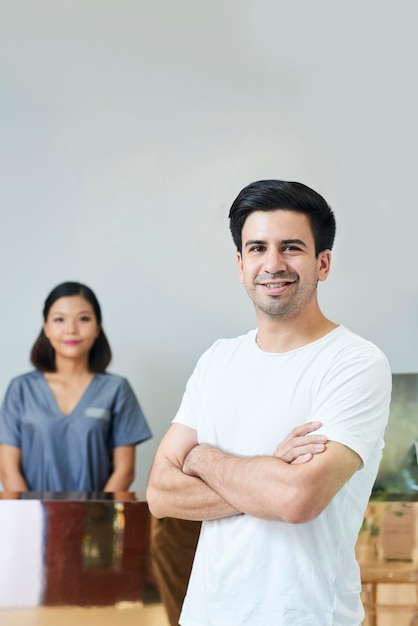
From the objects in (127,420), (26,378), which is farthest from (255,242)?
(26,378)

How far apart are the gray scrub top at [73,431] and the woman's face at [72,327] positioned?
0.12 m

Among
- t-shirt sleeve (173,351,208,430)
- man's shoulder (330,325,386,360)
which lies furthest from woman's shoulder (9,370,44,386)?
man's shoulder (330,325,386,360)

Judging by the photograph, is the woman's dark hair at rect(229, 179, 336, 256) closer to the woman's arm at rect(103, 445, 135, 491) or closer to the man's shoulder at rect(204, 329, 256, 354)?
the man's shoulder at rect(204, 329, 256, 354)

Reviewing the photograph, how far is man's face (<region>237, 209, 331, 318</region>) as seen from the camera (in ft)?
4.97

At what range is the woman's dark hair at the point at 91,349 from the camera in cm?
288

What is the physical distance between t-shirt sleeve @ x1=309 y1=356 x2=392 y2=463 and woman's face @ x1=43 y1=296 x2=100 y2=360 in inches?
61.9

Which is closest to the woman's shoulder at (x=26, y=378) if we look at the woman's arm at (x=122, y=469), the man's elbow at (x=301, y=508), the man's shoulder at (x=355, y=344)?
the woman's arm at (x=122, y=469)

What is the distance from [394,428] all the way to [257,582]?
4.81 ft

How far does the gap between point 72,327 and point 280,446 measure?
61.9 inches

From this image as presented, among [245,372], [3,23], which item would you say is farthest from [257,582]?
[3,23]

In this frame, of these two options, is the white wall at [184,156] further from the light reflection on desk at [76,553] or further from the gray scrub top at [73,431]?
the light reflection on desk at [76,553]

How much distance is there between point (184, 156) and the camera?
2936 mm

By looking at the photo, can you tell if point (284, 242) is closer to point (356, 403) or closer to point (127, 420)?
point (356, 403)

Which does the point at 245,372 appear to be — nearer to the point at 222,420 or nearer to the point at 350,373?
the point at 222,420
